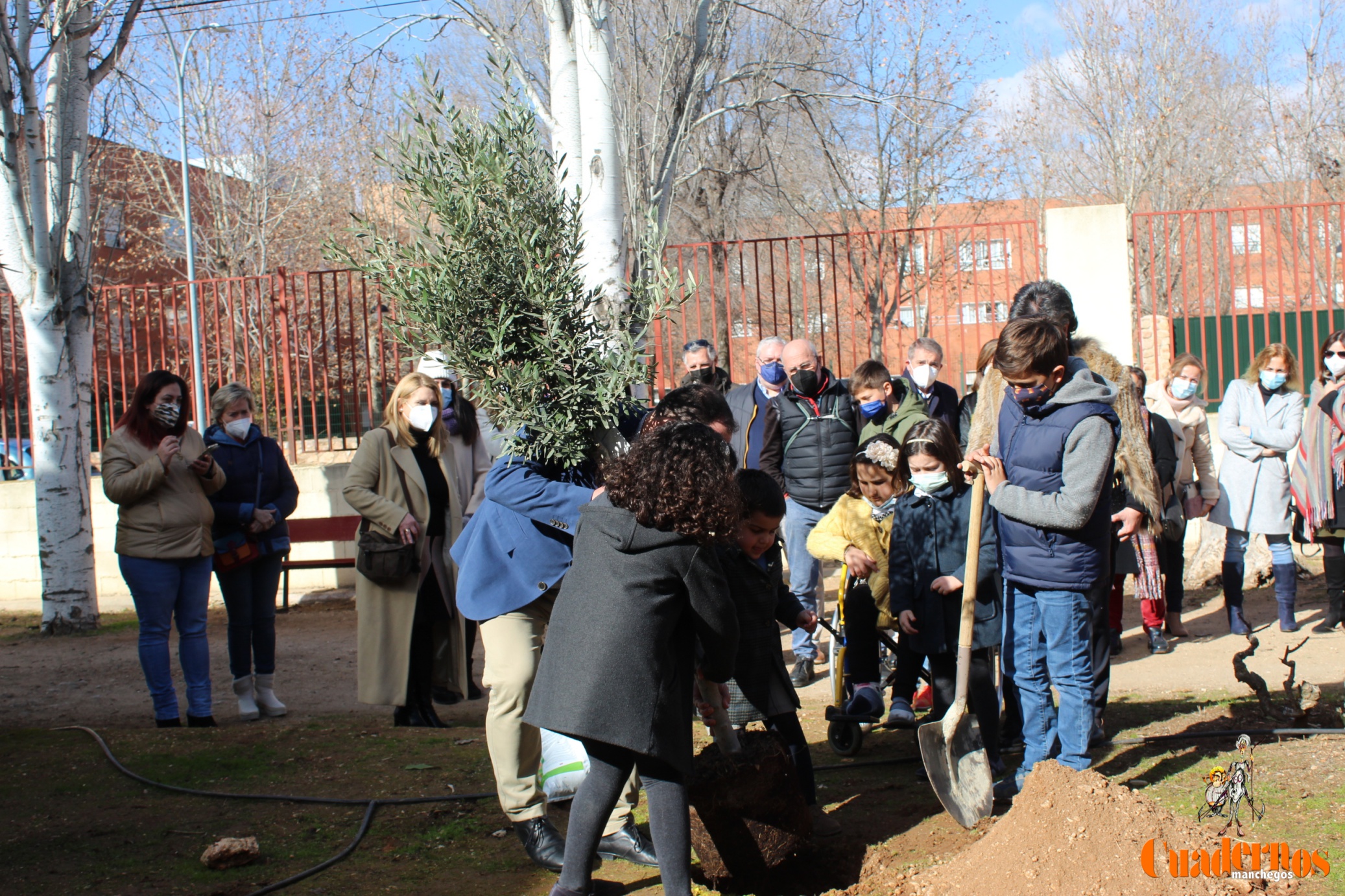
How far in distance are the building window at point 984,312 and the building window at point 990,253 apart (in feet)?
1.20

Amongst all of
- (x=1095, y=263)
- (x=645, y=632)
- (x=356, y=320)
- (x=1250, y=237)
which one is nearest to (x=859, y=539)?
(x=645, y=632)

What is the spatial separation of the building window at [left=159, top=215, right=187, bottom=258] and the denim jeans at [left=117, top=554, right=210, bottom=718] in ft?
64.8

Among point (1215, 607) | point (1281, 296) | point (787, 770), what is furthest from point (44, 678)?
point (1281, 296)

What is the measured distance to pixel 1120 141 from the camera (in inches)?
1006

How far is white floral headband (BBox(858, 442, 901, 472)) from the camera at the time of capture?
16.0 ft

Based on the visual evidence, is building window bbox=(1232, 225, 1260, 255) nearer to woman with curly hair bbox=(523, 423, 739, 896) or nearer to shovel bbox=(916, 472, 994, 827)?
shovel bbox=(916, 472, 994, 827)

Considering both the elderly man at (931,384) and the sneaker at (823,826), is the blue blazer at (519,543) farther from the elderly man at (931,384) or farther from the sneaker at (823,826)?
the elderly man at (931,384)

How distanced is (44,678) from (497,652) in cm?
542

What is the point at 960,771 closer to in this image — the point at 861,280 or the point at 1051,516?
the point at 1051,516

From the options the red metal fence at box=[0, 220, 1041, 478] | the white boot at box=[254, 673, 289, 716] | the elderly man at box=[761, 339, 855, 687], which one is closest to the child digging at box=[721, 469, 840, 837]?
the elderly man at box=[761, 339, 855, 687]

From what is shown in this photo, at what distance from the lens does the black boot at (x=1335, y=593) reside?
22.1 ft

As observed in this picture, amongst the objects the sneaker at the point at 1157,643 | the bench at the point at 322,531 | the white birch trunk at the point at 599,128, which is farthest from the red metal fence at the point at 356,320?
the sneaker at the point at 1157,643

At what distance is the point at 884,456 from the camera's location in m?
4.90

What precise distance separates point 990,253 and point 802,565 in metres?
4.60
